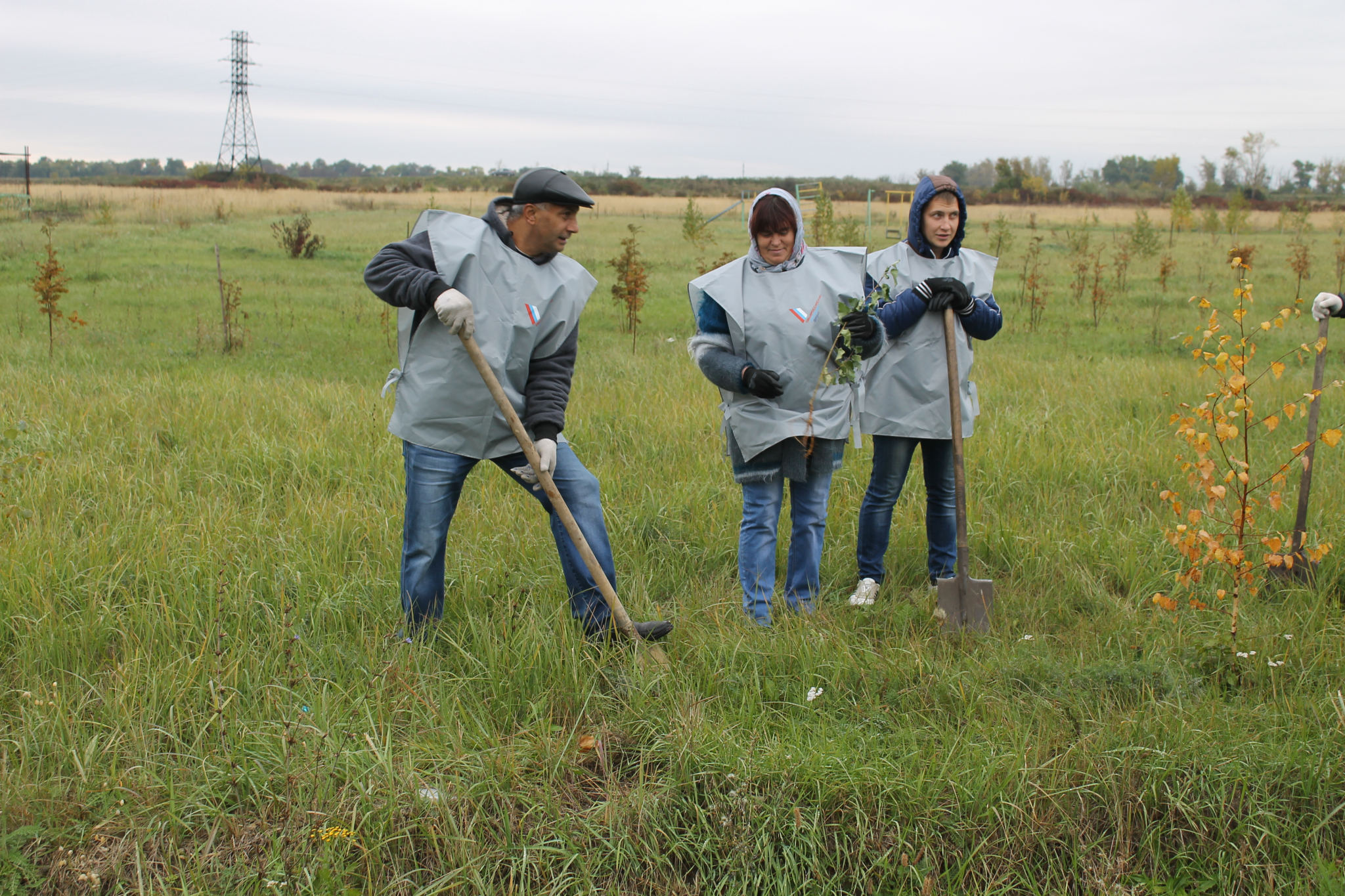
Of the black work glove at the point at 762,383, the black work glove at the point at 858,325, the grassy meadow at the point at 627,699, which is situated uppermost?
the black work glove at the point at 858,325

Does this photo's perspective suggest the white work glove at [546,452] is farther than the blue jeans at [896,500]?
No

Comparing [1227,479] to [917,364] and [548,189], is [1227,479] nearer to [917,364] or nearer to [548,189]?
[917,364]

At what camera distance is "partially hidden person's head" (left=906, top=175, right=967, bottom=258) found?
12.2ft

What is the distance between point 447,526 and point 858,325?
5.61 feet

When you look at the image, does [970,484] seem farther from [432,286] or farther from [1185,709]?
[432,286]

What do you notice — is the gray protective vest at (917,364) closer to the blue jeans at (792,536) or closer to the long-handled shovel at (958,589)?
the long-handled shovel at (958,589)

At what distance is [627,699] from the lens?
3.00m

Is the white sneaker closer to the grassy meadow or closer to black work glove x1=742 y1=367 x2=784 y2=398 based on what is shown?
the grassy meadow

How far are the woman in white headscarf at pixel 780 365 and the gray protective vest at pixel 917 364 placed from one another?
0.76ft

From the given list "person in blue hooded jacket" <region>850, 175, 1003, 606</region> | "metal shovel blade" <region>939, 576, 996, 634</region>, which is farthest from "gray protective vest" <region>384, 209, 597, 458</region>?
"metal shovel blade" <region>939, 576, 996, 634</region>

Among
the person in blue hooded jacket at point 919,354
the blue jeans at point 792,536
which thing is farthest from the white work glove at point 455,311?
the person in blue hooded jacket at point 919,354

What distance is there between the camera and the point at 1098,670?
9.97ft

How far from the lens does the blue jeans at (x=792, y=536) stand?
367 centimetres

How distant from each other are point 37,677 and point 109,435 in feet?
10.1
